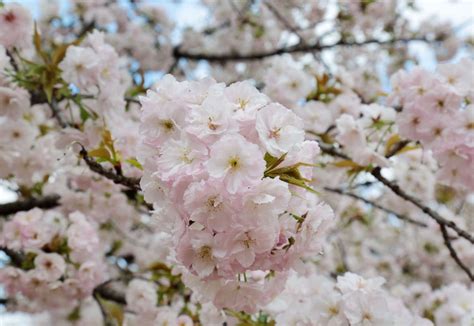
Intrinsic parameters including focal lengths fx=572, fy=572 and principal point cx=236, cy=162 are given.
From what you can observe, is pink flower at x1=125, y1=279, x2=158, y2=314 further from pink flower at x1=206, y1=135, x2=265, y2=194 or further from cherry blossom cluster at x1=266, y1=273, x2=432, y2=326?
pink flower at x1=206, y1=135, x2=265, y2=194

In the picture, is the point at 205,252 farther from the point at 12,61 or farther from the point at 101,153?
the point at 12,61

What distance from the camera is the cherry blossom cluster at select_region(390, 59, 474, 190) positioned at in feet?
6.59

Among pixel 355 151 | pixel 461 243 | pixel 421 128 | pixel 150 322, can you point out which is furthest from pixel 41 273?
pixel 461 243

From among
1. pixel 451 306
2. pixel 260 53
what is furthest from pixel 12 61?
pixel 260 53

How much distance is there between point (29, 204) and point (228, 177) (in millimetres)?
1978

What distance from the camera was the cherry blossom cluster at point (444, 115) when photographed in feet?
6.59

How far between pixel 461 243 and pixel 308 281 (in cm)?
235

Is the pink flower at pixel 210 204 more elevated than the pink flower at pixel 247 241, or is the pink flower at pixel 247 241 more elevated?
the pink flower at pixel 210 204

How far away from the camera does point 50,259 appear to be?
2.42 meters

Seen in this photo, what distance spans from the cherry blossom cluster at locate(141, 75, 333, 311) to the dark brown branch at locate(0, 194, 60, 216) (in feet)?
5.52

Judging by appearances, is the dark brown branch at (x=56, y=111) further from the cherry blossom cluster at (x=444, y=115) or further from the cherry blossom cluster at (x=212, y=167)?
the cherry blossom cluster at (x=444, y=115)

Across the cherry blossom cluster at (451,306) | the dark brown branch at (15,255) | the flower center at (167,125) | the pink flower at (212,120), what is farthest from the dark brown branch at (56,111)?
the cherry blossom cluster at (451,306)

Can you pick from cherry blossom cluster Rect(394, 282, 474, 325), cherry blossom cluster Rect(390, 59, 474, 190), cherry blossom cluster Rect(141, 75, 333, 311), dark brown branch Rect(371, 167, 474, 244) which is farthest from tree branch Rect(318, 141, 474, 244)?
cherry blossom cluster Rect(141, 75, 333, 311)

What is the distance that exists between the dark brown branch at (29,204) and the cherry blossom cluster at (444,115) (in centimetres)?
182
